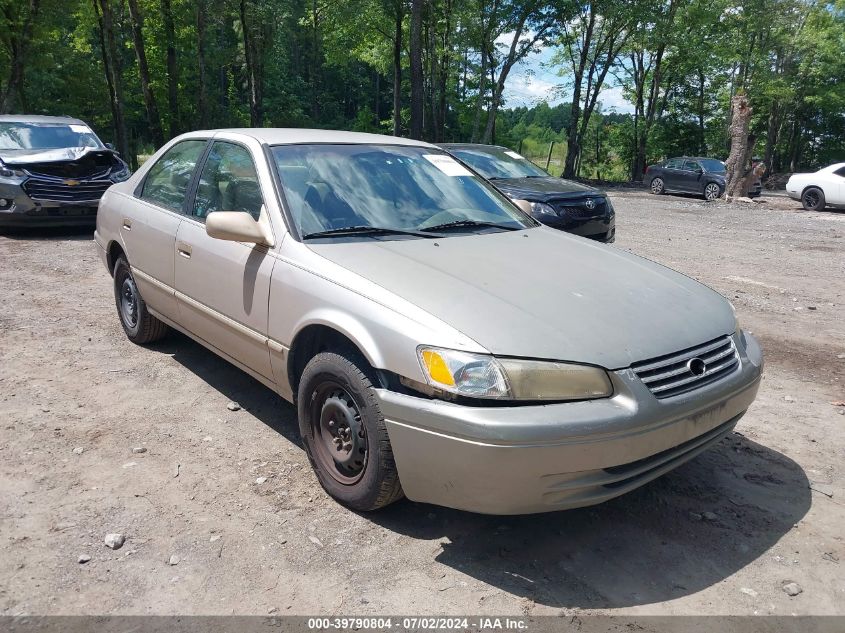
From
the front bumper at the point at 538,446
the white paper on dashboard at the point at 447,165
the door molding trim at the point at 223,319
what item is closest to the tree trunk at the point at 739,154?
the white paper on dashboard at the point at 447,165

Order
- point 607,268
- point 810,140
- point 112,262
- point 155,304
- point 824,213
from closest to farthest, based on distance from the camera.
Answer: point 607,268 → point 155,304 → point 112,262 → point 824,213 → point 810,140

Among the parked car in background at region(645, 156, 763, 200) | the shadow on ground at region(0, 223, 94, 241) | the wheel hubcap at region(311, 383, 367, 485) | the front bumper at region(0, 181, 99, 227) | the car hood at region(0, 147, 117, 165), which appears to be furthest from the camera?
the parked car in background at region(645, 156, 763, 200)

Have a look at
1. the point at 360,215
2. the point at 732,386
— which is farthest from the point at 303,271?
the point at 732,386

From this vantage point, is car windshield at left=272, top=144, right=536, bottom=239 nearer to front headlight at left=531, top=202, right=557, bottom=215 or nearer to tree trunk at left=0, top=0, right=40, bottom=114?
front headlight at left=531, top=202, right=557, bottom=215

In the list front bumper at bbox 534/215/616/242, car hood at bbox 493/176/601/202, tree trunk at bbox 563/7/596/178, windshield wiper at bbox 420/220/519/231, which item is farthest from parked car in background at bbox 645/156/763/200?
windshield wiper at bbox 420/220/519/231

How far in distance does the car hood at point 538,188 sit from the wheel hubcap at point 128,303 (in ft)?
17.6

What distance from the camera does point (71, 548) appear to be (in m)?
2.88

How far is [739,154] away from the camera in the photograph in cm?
2080

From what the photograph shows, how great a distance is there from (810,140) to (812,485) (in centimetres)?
4246

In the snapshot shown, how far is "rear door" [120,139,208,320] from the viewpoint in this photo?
447cm

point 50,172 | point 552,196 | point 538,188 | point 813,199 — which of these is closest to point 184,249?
point 552,196

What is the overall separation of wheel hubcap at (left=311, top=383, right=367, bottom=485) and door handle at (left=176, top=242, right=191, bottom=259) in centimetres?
152

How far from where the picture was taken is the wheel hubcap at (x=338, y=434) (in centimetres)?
304

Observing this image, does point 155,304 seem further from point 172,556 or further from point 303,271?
point 172,556
